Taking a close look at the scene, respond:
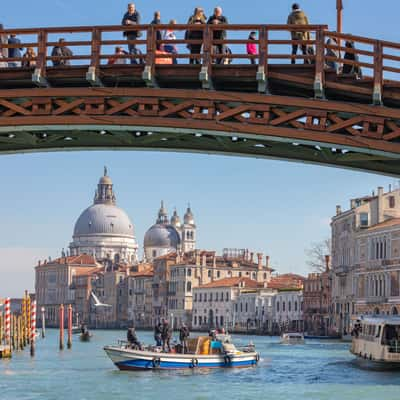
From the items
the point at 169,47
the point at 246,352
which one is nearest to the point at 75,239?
the point at 246,352

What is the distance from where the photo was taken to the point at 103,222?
148 metres

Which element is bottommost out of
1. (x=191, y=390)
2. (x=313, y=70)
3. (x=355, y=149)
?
(x=191, y=390)

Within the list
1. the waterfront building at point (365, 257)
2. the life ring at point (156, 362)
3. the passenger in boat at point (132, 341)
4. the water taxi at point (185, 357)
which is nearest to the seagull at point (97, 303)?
the waterfront building at point (365, 257)

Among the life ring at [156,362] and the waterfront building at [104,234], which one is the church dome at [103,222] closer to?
the waterfront building at [104,234]

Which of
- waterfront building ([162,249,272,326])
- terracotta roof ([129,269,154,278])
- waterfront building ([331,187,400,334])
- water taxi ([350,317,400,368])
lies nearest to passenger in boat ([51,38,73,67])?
water taxi ([350,317,400,368])

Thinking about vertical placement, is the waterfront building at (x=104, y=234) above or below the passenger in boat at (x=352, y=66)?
above

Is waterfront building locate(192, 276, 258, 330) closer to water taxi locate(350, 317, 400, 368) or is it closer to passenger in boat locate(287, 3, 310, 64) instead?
water taxi locate(350, 317, 400, 368)

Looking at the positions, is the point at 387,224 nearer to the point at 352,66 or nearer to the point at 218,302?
the point at 218,302

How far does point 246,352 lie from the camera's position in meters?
34.4

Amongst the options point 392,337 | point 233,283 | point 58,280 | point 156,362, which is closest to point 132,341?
point 156,362

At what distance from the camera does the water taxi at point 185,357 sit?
31.3 metres

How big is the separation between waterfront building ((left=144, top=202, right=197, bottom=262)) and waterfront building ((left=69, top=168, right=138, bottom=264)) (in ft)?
8.85

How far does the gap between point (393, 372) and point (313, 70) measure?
2211 cm

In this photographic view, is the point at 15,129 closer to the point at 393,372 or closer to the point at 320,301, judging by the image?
the point at 393,372
